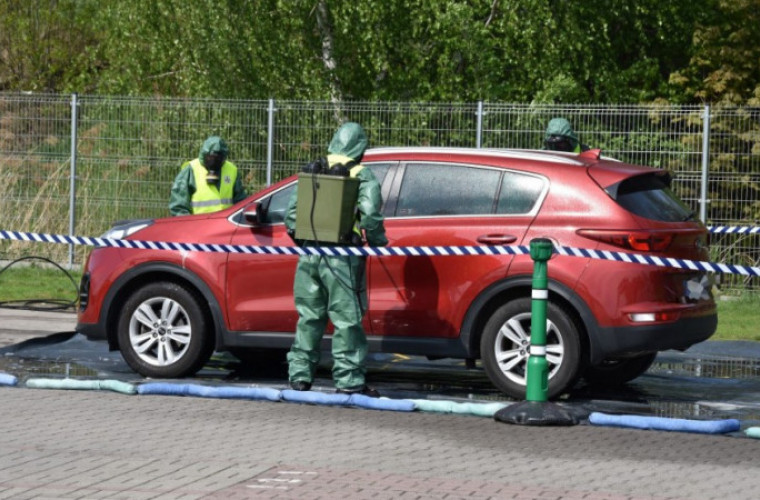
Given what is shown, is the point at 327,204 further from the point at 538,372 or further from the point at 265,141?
the point at 265,141

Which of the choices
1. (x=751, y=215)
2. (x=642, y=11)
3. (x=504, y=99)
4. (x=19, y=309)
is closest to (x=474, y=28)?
(x=504, y=99)

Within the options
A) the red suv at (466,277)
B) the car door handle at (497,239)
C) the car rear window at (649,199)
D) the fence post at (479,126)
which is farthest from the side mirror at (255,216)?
the fence post at (479,126)

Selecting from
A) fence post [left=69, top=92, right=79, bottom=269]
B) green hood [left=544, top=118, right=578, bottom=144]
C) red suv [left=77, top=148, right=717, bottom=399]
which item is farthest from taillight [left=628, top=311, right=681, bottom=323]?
fence post [left=69, top=92, right=79, bottom=269]

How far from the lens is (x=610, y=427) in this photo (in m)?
9.43

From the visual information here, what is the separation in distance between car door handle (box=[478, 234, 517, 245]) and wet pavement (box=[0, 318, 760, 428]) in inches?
42.7

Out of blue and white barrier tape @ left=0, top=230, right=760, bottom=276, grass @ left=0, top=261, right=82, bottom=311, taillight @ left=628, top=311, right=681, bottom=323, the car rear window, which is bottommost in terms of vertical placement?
grass @ left=0, top=261, right=82, bottom=311

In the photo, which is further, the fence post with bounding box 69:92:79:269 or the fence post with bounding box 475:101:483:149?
the fence post with bounding box 69:92:79:269

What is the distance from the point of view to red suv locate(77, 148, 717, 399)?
10.3 metres

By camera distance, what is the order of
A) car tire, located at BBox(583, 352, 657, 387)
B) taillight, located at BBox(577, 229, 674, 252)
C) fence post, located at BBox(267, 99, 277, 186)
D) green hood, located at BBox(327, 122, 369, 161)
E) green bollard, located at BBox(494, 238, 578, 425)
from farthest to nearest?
fence post, located at BBox(267, 99, 277, 186), car tire, located at BBox(583, 352, 657, 387), green hood, located at BBox(327, 122, 369, 161), taillight, located at BBox(577, 229, 674, 252), green bollard, located at BBox(494, 238, 578, 425)

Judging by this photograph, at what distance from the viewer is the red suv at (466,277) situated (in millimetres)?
10258

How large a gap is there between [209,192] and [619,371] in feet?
13.5

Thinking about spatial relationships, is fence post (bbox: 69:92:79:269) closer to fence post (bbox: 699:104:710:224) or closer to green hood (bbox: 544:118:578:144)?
fence post (bbox: 699:104:710:224)

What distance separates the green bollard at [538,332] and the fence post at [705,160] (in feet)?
29.9

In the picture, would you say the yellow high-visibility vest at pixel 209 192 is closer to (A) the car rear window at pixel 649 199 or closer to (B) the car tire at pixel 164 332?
(B) the car tire at pixel 164 332
